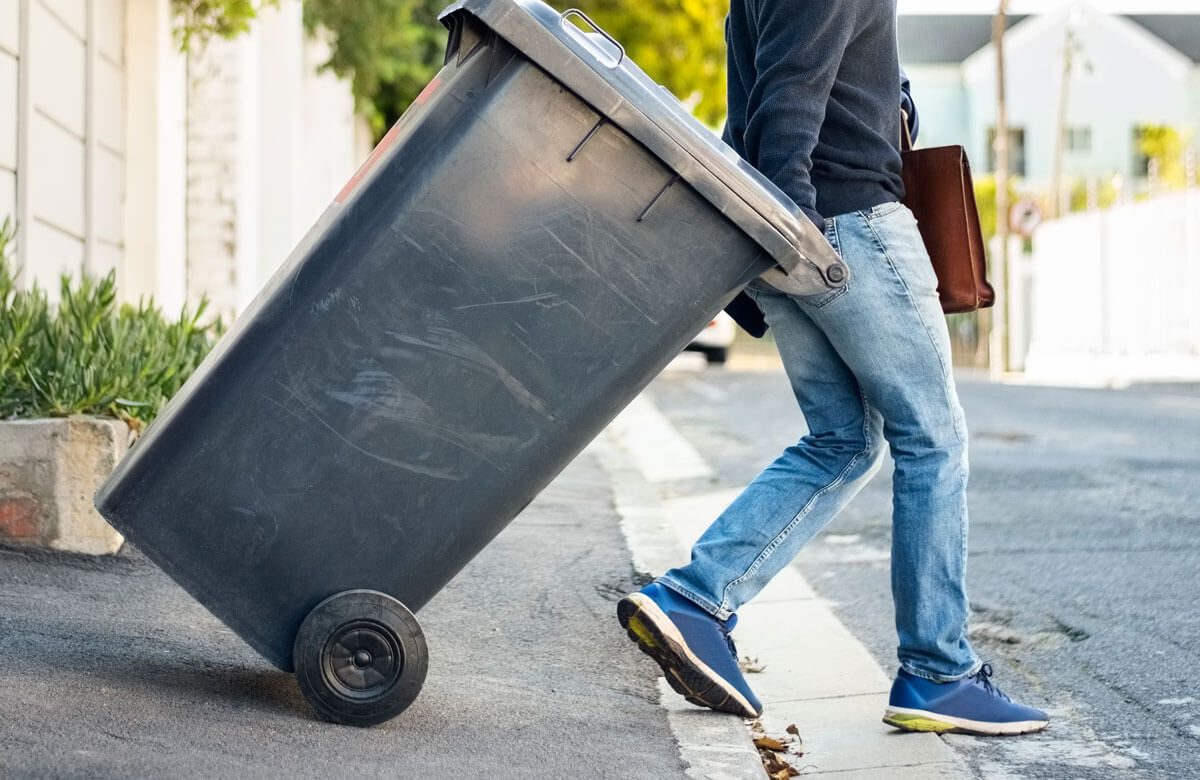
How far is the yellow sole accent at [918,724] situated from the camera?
3.09 m

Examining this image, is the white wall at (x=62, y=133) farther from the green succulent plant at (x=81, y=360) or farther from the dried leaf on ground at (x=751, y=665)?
the dried leaf on ground at (x=751, y=665)

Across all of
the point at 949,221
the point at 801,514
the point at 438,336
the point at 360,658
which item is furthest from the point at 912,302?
the point at 360,658

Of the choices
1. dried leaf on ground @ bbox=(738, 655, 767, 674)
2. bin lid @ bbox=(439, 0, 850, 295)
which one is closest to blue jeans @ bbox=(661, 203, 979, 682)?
bin lid @ bbox=(439, 0, 850, 295)

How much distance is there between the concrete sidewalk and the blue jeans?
0.73 feet

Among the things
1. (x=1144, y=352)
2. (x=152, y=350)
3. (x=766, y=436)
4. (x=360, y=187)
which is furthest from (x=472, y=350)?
(x=1144, y=352)

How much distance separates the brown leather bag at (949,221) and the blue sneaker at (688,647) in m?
0.86

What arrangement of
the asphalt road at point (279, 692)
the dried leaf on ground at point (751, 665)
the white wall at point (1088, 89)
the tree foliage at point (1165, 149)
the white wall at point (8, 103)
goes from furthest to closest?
1. the white wall at point (1088, 89)
2. the tree foliage at point (1165, 149)
3. the white wall at point (8, 103)
4. the dried leaf on ground at point (751, 665)
5. the asphalt road at point (279, 692)

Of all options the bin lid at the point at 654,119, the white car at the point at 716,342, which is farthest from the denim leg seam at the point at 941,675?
the white car at the point at 716,342

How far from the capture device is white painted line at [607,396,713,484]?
301 inches

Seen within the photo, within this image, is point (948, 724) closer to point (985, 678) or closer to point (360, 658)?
point (985, 678)

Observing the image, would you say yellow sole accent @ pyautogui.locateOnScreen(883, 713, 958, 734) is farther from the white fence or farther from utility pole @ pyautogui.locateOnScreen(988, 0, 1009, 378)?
utility pole @ pyautogui.locateOnScreen(988, 0, 1009, 378)

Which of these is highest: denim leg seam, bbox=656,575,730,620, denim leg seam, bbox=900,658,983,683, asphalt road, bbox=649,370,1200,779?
denim leg seam, bbox=656,575,730,620

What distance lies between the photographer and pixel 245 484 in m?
2.73

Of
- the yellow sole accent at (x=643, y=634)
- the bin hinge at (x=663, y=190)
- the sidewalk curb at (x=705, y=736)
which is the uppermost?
the bin hinge at (x=663, y=190)
